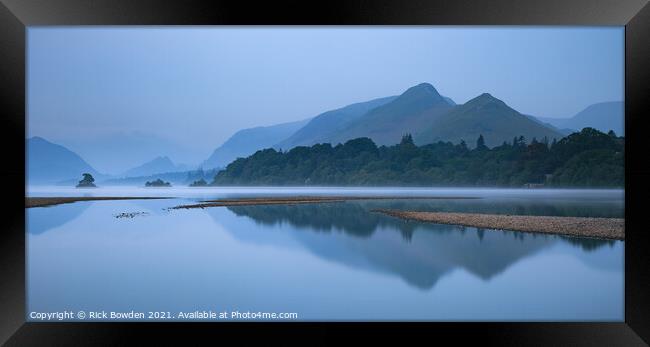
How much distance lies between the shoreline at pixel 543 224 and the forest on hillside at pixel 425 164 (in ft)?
150

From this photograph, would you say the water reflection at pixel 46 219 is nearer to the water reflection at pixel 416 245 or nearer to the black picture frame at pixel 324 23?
the water reflection at pixel 416 245

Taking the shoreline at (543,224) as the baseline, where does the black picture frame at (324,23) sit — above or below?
above

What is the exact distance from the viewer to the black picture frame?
6152 mm

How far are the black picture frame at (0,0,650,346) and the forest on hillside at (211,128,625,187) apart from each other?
62.8 meters

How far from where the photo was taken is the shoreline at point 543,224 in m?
17.2

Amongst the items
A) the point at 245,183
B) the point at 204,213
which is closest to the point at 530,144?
the point at 245,183

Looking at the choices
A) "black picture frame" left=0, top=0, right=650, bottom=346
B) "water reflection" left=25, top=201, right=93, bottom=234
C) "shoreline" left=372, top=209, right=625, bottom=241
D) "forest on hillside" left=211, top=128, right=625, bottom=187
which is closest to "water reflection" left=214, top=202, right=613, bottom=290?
"shoreline" left=372, top=209, right=625, bottom=241

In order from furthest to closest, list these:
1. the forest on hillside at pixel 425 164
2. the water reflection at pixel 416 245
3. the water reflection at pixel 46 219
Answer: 1. the forest on hillside at pixel 425 164
2. the water reflection at pixel 46 219
3. the water reflection at pixel 416 245

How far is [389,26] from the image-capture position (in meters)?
6.47

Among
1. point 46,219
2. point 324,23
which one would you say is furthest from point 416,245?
point 46,219

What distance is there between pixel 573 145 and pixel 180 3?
2678 inches

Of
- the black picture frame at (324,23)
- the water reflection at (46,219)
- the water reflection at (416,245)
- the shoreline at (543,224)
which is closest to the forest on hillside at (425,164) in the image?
the shoreline at (543,224)

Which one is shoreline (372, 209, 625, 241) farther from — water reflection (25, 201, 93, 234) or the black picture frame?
water reflection (25, 201, 93, 234)

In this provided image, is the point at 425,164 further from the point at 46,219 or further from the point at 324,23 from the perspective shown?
the point at 324,23
